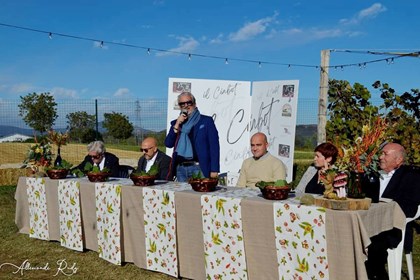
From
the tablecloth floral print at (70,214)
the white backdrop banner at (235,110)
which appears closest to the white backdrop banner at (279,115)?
the white backdrop banner at (235,110)

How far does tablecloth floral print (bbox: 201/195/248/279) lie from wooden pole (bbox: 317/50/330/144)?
447cm

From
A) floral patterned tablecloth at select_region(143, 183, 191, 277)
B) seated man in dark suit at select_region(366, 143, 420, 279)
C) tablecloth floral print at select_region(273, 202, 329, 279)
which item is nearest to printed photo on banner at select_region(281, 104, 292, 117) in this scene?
seated man in dark suit at select_region(366, 143, 420, 279)

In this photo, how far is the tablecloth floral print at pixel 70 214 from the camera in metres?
4.63

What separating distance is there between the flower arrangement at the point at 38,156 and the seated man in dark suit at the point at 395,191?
3.55 meters

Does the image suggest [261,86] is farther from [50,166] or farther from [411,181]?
[411,181]

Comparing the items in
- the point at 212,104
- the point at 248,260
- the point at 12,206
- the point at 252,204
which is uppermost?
the point at 212,104

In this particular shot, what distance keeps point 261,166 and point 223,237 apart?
3.81 ft

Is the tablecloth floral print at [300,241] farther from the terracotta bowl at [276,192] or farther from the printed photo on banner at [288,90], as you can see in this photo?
the printed photo on banner at [288,90]

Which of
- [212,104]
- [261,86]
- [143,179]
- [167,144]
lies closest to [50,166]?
[167,144]

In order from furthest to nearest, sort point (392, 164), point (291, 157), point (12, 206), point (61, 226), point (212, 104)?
point (12, 206) → point (212, 104) → point (291, 157) → point (61, 226) → point (392, 164)

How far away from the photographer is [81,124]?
1115 centimetres

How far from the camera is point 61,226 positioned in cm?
486

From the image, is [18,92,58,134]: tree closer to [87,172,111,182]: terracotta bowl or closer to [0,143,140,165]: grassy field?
[0,143,140,165]: grassy field

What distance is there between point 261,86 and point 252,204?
162 inches
